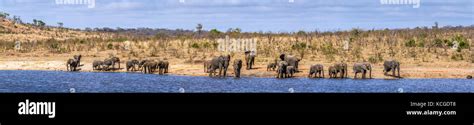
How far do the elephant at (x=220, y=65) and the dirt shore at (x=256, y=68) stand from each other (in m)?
0.74

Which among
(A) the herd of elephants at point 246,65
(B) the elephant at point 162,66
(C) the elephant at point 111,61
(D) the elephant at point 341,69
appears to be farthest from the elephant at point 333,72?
(C) the elephant at point 111,61

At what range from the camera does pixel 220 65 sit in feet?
123

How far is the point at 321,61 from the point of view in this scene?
41062mm

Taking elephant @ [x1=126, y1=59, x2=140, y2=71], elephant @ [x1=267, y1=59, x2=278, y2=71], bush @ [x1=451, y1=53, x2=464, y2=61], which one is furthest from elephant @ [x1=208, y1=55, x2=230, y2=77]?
bush @ [x1=451, y1=53, x2=464, y2=61]

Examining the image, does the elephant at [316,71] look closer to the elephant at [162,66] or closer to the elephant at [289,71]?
the elephant at [289,71]

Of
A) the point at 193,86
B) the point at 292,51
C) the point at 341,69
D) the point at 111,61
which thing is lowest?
the point at 193,86

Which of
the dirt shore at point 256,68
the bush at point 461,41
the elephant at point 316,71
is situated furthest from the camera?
the bush at point 461,41

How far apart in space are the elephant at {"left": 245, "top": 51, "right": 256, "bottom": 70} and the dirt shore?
0.36 meters

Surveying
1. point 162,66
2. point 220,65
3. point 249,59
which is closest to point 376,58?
point 249,59

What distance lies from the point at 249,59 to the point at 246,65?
1.29 ft

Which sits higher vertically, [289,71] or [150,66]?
[150,66]

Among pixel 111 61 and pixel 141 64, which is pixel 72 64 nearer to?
pixel 111 61

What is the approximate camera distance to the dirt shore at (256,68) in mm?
36438
